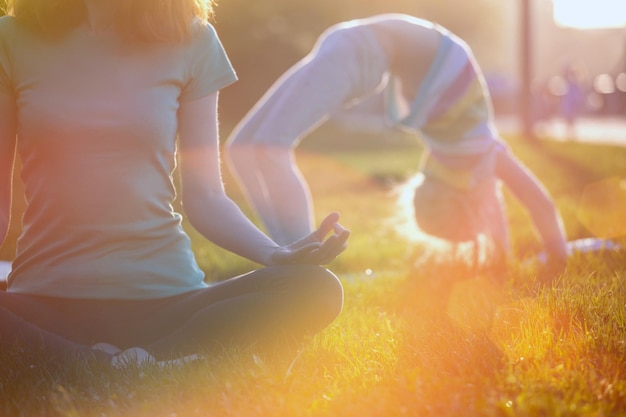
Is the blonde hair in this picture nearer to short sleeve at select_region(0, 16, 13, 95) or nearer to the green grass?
short sleeve at select_region(0, 16, 13, 95)

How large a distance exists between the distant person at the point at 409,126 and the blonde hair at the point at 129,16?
1.40 meters

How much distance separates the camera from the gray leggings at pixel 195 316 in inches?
135

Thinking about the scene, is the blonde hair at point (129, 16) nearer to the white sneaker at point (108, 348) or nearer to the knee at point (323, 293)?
the knee at point (323, 293)

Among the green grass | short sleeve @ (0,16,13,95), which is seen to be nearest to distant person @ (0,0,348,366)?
short sleeve @ (0,16,13,95)

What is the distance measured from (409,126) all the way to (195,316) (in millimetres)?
2376

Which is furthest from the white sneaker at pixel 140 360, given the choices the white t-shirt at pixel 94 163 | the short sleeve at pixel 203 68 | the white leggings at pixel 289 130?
the white leggings at pixel 289 130

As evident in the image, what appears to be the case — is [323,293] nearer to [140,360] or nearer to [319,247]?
[319,247]

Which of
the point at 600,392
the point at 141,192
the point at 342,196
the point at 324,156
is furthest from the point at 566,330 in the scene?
the point at 324,156

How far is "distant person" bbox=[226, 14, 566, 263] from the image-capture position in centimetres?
488

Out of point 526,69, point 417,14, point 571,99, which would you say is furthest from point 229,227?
point 417,14

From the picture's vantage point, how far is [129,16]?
3.52 metres

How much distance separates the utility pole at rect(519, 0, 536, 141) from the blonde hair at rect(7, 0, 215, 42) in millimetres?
14847

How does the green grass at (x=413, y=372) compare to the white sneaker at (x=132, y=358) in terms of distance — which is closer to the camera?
the green grass at (x=413, y=372)

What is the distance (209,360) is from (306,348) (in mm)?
362
